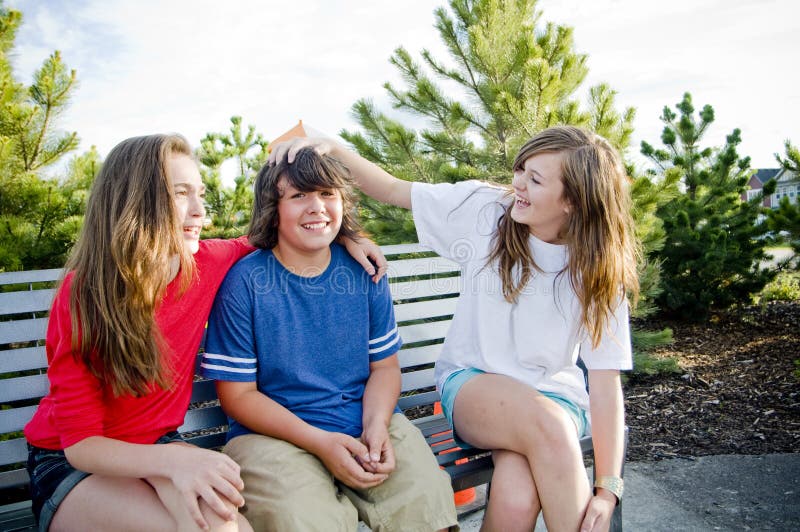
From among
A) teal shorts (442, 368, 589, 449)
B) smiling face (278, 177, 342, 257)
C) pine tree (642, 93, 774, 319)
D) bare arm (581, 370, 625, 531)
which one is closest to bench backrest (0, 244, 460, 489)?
teal shorts (442, 368, 589, 449)

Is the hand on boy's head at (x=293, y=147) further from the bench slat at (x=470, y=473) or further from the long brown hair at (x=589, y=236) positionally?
the bench slat at (x=470, y=473)

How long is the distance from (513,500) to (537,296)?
656mm

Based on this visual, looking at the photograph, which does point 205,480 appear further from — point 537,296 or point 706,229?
point 706,229

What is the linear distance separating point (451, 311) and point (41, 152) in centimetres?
258

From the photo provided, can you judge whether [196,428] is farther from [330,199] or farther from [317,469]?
[330,199]

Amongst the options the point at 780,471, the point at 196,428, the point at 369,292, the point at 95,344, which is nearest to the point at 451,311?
the point at 369,292

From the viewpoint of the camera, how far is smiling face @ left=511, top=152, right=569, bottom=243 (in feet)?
6.53

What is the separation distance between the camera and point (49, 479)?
1507 mm

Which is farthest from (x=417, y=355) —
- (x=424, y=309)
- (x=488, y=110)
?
(x=488, y=110)

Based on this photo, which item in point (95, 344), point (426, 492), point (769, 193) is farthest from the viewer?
point (769, 193)

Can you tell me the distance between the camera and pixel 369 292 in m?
1.99

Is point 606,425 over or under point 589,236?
under

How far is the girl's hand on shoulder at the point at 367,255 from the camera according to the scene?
197 cm

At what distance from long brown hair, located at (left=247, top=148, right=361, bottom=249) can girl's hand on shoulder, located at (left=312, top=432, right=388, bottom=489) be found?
0.66 metres
